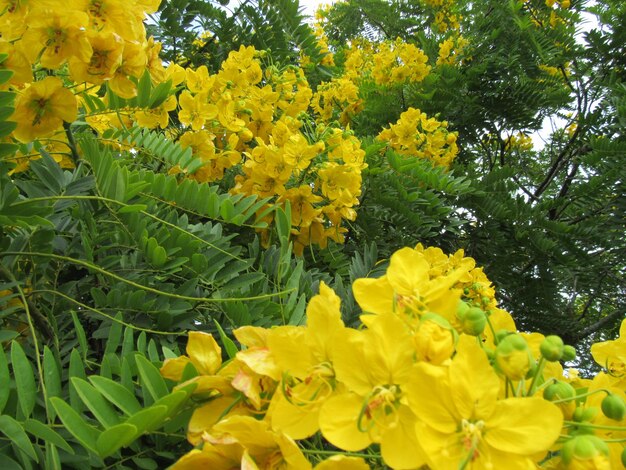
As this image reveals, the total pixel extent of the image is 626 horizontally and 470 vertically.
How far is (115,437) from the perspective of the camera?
0.51 meters

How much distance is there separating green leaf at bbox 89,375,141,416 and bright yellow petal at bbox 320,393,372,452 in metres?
0.24

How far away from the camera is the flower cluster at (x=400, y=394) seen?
505mm

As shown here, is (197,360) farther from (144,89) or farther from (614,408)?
(144,89)

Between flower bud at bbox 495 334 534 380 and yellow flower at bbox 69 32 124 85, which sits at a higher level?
yellow flower at bbox 69 32 124 85

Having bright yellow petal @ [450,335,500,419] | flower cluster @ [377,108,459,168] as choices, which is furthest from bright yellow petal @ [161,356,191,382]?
flower cluster @ [377,108,459,168]

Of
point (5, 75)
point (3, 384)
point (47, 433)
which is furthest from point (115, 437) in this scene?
point (5, 75)

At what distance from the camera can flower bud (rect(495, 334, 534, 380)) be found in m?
0.52

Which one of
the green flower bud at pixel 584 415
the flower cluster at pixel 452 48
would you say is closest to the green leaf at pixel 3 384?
the green flower bud at pixel 584 415

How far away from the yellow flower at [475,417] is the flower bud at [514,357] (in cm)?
1

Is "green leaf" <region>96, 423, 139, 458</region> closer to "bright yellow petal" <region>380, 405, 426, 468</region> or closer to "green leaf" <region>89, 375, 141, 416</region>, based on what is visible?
"green leaf" <region>89, 375, 141, 416</region>

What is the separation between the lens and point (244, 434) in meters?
0.56

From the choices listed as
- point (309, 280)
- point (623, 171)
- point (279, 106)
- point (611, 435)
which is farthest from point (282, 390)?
point (623, 171)

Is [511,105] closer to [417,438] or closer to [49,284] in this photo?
[49,284]

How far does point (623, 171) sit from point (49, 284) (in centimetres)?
251
